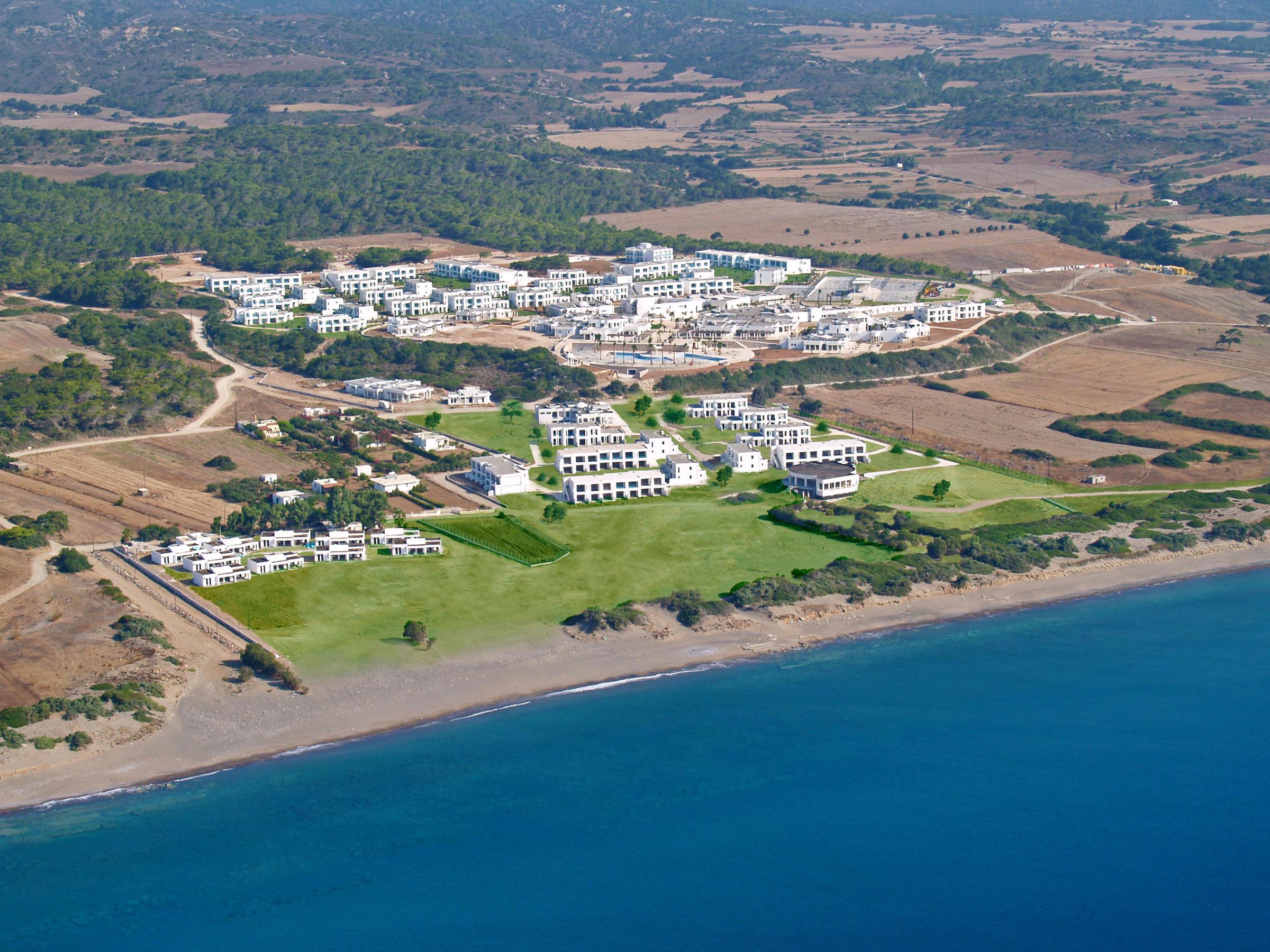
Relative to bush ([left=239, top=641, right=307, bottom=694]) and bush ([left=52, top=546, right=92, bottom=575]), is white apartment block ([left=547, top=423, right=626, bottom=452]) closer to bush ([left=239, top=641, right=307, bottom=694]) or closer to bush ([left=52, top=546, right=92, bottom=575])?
bush ([left=52, top=546, right=92, bottom=575])

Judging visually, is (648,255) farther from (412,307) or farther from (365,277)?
(412,307)

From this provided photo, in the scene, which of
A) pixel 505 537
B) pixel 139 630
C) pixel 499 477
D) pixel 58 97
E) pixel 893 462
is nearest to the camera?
pixel 139 630

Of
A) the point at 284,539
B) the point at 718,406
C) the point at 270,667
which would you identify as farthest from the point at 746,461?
the point at 270,667

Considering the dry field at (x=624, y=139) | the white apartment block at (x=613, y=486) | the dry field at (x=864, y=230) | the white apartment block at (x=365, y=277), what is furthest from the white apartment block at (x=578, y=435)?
the dry field at (x=624, y=139)

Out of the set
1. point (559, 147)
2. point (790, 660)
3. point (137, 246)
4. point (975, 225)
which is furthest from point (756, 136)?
point (790, 660)

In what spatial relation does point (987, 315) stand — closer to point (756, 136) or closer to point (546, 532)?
point (546, 532)

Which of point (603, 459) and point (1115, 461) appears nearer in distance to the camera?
point (603, 459)

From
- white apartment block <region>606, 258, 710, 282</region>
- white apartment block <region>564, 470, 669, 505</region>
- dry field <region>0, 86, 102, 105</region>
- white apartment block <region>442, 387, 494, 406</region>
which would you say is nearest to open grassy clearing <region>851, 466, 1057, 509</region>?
white apartment block <region>564, 470, 669, 505</region>
